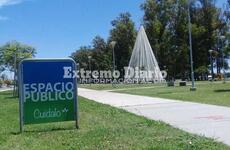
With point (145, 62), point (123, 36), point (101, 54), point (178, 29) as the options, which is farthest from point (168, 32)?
point (101, 54)

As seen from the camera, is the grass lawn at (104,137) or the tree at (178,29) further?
the tree at (178,29)

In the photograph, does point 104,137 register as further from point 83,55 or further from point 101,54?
point 83,55

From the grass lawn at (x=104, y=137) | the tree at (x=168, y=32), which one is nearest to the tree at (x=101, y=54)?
the tree at (x=168, y=32)

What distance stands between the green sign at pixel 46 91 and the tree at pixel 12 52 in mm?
35418

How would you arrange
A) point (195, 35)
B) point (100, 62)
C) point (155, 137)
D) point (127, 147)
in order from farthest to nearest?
1. point (100, 62)
2. point (195, 35)
3. point (155, 137)
4. point (127, 147)

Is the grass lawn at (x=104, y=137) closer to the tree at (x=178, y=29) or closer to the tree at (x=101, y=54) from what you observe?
the tree at (x=178, y=29)

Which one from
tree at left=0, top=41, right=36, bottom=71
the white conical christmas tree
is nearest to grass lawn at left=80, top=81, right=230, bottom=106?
tree at left=0, top=41, right=36, bottom=71

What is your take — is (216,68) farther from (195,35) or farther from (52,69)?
(52,69)

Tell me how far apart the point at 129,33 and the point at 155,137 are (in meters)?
101

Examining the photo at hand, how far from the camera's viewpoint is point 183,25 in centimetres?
10031

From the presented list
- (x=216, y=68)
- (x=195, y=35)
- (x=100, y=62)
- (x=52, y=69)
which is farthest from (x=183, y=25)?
(x=52, y=69)

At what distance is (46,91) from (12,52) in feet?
124

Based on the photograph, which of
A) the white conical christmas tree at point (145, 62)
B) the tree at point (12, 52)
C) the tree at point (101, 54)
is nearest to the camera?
the tree at point (12, 52)

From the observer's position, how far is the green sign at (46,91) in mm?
11648
